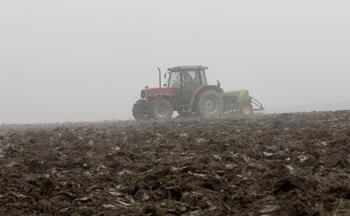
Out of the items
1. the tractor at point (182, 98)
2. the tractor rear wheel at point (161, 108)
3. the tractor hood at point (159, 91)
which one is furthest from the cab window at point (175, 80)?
the tractor rear wheel at point (161, 108)

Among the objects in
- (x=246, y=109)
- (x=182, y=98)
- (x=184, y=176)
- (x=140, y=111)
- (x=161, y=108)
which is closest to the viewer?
(x=184, y=176)

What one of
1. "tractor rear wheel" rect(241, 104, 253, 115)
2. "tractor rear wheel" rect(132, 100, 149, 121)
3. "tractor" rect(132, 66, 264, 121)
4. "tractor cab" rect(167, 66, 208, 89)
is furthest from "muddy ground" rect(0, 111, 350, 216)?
"tractor rear wheel" rect(241, 104, 253, 115)

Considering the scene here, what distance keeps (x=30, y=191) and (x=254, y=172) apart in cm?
275

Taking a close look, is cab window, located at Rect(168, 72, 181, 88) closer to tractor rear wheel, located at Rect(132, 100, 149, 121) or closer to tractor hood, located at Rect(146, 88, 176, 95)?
tractor hood, located at Rect(146, 88, 176, 95)

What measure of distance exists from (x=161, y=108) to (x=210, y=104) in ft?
7.57

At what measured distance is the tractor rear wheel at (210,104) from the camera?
21.3 metres

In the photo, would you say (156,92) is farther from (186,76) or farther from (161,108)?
(186,76)

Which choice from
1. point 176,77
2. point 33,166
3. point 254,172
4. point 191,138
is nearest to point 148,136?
point 191,138

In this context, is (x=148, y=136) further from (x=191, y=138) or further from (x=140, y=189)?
(x=140, y=189)

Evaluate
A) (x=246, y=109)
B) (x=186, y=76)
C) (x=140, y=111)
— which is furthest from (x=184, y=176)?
(x=246, y=109)

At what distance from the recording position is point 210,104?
21.6 meters

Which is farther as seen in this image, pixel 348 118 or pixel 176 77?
pixel 176 77

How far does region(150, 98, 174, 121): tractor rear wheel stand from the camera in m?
20.8

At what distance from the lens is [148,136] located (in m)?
10.1
